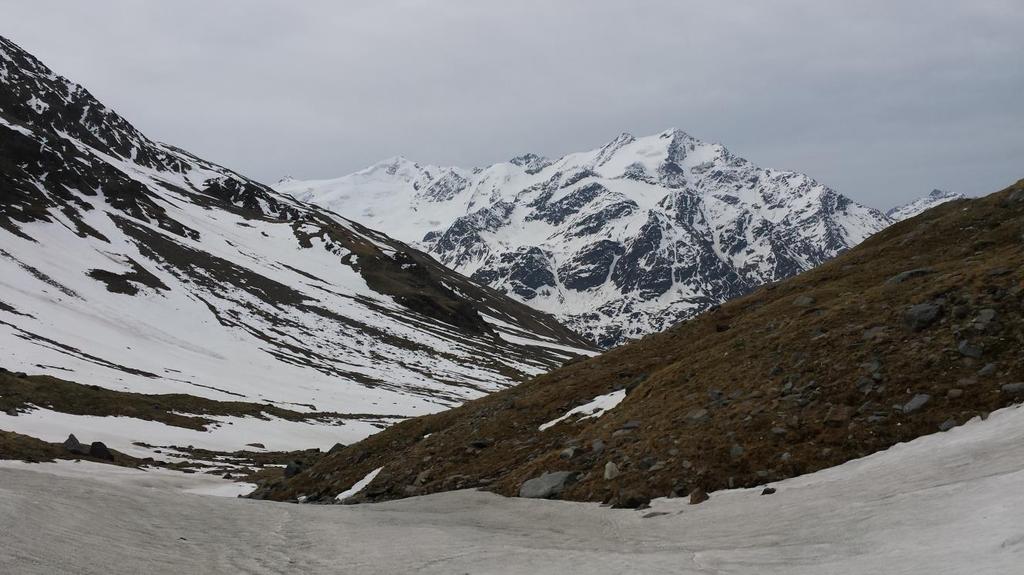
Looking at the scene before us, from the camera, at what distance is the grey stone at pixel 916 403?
56.5 feet

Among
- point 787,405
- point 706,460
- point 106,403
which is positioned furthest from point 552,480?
point 106,403

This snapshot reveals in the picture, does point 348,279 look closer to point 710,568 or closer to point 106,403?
point 106,403

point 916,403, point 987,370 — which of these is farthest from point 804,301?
point 916,403

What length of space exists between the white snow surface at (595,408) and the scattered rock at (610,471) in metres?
7.45

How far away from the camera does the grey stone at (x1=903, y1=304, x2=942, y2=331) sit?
20.5m

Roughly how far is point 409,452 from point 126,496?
1543cm

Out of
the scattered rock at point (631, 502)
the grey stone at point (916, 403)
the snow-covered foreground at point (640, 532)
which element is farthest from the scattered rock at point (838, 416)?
the scattered rock at point (631, 502)

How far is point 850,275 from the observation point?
31688mm

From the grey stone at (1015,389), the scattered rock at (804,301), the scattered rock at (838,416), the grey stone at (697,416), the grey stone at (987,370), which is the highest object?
the scattered rock at (804,301)

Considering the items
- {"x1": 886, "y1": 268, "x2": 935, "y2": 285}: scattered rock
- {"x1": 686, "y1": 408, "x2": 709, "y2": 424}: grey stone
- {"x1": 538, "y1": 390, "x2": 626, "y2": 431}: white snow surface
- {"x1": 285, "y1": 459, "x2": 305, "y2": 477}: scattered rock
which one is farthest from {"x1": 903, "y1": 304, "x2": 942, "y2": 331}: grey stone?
{"x1": 285, "y1": 459, "x2": 305, "y2": 477}: scattered rock

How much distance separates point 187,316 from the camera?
5069 inches

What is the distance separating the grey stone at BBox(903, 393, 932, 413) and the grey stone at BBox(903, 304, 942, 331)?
389 centimetres

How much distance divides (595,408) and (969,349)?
49.8ft

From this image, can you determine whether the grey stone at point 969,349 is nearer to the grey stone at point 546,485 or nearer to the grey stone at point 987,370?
the grey stone at point 987,370
